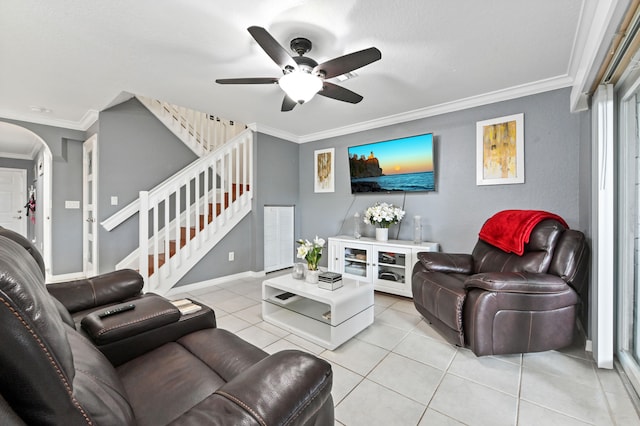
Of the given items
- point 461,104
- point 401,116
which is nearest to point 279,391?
point 461,104

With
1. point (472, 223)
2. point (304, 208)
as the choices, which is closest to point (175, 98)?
point (304, 208)

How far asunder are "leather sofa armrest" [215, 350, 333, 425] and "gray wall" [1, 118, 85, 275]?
4.73m

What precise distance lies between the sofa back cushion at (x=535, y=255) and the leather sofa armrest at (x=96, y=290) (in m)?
2.89

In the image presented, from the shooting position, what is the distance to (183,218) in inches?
165

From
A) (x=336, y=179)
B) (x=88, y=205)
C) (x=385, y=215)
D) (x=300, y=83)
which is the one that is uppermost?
(x=300, y=83)

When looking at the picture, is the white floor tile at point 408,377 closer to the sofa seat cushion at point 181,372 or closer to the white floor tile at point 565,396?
the white floor tile at point 565,396

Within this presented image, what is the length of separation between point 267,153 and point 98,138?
2137mm

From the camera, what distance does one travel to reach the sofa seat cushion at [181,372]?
946 millimetres

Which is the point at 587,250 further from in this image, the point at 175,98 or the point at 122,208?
the point at 122,208

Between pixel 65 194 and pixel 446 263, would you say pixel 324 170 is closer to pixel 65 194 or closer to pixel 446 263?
pixel 446 263

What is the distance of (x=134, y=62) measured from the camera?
2.40 metres

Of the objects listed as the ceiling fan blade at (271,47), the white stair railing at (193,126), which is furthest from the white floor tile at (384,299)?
the white stair railing at (193,126)

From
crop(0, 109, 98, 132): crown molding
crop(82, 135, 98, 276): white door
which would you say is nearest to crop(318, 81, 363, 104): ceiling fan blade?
crop(0, 109, 98, 132): crown molding

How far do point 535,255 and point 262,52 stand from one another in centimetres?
273
